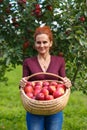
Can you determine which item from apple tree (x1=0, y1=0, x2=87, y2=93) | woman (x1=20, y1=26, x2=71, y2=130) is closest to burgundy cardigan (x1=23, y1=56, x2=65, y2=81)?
woman (x1=20, y1=26, x2=71, y2=130)

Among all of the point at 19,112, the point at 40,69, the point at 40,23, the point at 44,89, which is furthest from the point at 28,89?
the point at 19,112

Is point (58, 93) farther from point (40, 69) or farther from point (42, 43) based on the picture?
point (42, 43)

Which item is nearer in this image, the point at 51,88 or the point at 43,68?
the point at 51,88

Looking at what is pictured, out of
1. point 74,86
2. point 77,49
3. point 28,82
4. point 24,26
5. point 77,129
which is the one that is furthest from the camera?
point 77,129

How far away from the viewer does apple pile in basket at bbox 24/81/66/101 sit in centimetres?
299

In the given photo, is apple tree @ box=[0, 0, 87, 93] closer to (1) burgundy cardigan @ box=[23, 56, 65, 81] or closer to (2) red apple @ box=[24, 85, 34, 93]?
(1) burgundy cardigan @ box=[23, 56, 65, 81]

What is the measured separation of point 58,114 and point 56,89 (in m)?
0.25

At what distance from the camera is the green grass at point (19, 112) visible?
5219 mm

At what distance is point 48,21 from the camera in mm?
4035

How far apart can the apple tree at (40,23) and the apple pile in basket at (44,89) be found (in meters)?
0.68

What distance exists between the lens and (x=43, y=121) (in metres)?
3.23

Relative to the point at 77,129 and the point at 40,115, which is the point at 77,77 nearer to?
the point at 77,129

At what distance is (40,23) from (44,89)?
120 centimetres

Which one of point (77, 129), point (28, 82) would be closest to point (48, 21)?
point (28, 82)
